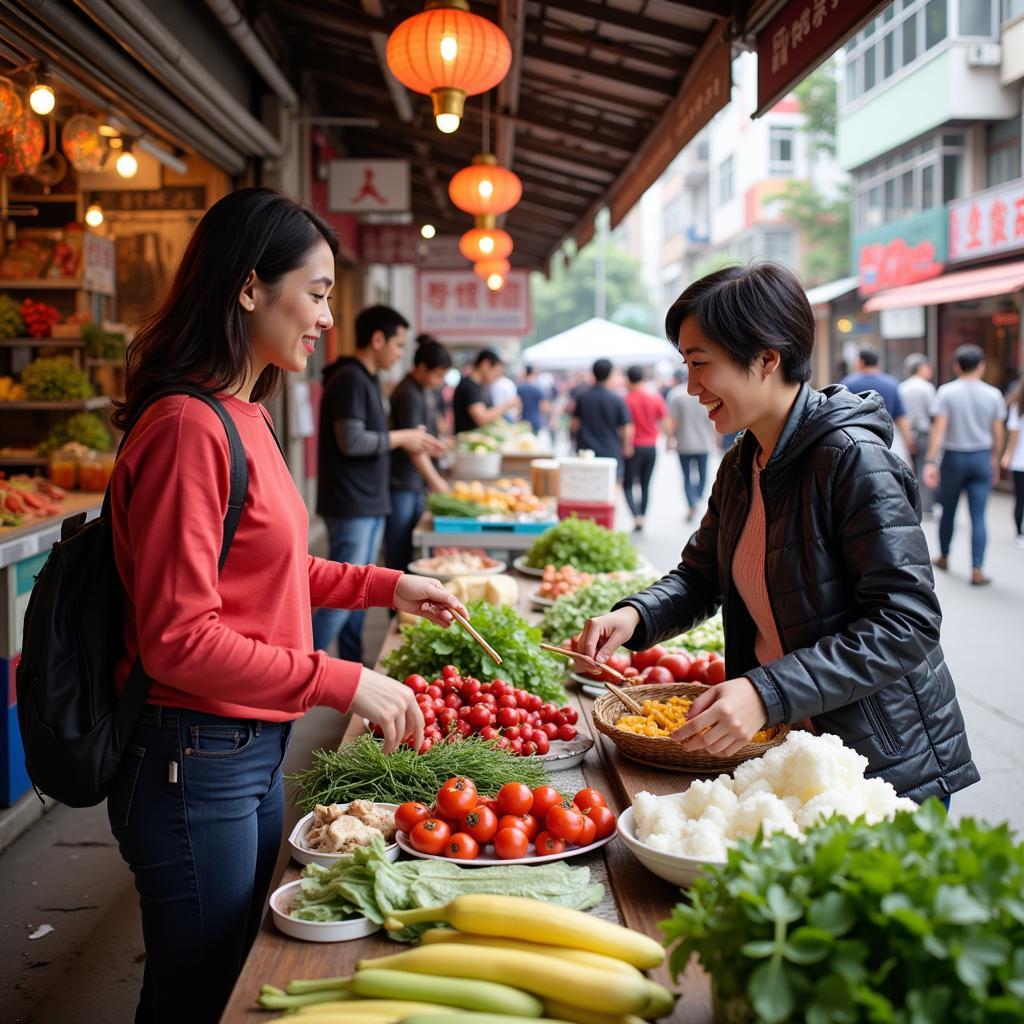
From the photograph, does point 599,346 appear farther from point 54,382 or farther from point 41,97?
point 41,97

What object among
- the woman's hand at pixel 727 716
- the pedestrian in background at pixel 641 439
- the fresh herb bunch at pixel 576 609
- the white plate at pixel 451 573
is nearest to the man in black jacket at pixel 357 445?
the white plate at pixel 451 573

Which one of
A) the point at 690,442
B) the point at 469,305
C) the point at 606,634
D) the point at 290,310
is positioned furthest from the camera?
the point at 469,305

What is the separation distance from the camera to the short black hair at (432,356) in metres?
8.27

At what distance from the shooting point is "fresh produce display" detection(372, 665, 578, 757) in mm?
2938

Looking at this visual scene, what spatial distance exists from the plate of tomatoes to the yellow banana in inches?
12.9

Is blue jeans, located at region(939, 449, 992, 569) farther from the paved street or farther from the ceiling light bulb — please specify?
the ceiling light bulb

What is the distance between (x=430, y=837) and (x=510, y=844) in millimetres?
166

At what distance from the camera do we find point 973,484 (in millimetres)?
10367

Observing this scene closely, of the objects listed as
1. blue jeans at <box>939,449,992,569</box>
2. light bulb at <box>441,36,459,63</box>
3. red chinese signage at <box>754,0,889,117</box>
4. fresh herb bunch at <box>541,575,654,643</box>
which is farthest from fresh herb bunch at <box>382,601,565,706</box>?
blue jeans at <box>939,449,992,569</box>

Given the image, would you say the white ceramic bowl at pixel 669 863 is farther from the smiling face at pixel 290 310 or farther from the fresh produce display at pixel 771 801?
the smiling face at pixel 290 310

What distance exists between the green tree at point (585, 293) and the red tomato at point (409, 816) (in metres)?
69.9

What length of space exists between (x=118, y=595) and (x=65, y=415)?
7.40 metres

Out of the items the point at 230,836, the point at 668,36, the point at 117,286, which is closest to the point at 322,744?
the point at 230,836

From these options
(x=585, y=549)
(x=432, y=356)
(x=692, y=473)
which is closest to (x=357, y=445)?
(x=585, y=549)
